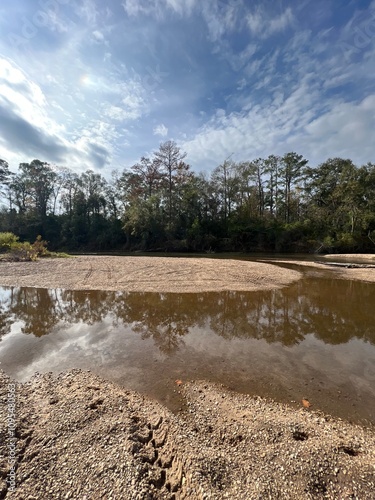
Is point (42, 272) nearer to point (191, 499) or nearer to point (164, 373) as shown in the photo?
point (164, 373)

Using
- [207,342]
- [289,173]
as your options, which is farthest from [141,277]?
[289,173]

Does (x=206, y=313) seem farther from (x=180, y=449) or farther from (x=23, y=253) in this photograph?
(x=23, y=253)

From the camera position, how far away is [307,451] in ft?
7.98

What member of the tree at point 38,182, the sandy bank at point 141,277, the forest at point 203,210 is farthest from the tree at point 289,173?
the tree at point 38,182

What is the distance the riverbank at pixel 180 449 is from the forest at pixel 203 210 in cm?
2799

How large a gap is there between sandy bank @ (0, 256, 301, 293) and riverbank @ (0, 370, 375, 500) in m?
6.75

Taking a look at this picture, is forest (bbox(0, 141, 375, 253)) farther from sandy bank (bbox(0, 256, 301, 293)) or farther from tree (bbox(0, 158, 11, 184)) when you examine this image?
sandy bank (bbox(0, 256, 301, 293))

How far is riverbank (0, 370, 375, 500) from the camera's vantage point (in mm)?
2016

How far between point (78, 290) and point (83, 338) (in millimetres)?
5027

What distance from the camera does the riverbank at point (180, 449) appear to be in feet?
6.61

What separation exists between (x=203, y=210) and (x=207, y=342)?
3068 centimetres

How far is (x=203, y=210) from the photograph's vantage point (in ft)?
115

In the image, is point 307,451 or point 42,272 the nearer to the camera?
point 307,451

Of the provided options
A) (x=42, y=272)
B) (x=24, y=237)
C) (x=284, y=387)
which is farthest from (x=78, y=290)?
(x=24, y=237)
